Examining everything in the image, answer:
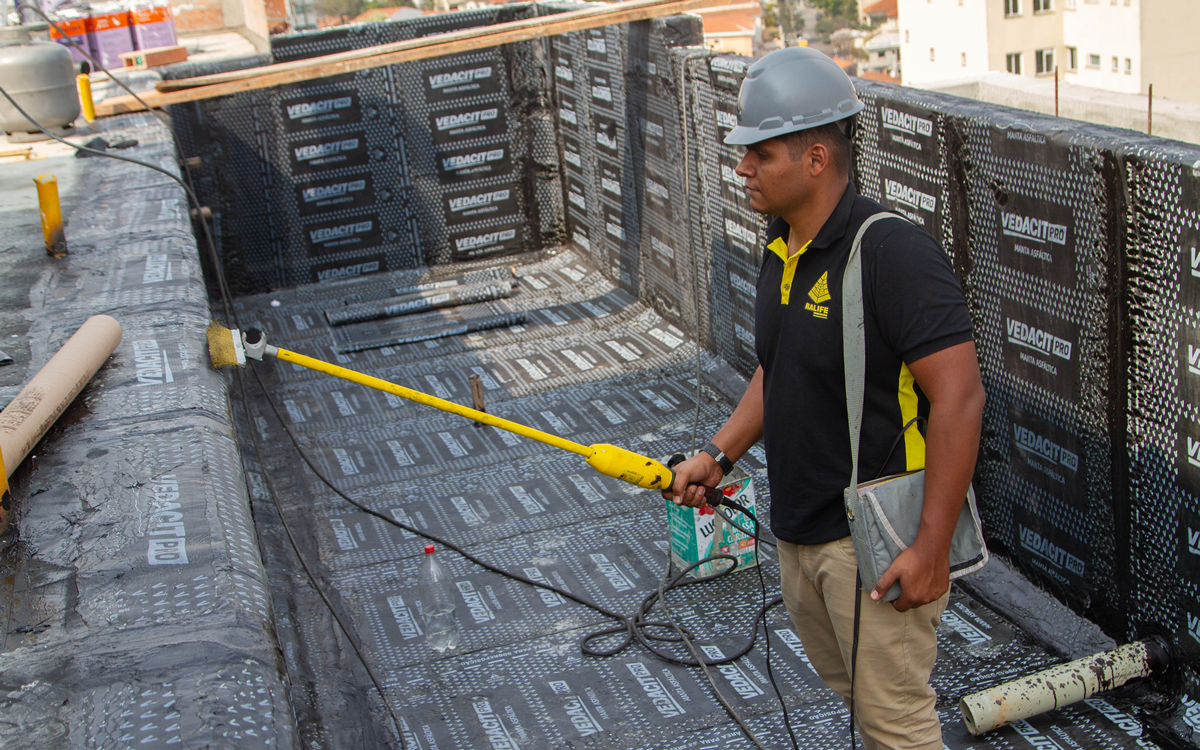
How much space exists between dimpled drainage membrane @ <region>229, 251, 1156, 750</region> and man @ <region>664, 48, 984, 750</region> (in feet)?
3.67

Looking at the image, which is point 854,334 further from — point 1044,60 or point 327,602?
point 1044,60

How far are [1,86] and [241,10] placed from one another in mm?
6336

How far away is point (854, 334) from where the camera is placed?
7.30 feet

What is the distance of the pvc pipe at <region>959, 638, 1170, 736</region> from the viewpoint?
3.23m

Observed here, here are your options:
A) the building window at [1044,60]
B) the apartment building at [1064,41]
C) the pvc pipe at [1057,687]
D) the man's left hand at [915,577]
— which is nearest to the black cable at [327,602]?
the pvc pipe at [1057,687]

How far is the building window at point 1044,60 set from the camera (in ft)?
132

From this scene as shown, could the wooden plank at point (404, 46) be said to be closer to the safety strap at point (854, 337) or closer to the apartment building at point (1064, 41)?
the safety strap at point (854, 337)

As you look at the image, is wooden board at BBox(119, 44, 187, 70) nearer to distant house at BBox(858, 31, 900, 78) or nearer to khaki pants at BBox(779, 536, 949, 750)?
khaki pants at BBox(779, 536, 949, 750)

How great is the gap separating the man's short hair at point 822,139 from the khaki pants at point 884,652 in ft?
2.94

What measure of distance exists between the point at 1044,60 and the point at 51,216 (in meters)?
42.2

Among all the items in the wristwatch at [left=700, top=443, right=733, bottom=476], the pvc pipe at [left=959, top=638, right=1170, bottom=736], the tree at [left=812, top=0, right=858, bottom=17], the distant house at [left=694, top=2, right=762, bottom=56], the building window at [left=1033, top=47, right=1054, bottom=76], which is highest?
the tree at [left=812, top=0, right=858, bottom=17]

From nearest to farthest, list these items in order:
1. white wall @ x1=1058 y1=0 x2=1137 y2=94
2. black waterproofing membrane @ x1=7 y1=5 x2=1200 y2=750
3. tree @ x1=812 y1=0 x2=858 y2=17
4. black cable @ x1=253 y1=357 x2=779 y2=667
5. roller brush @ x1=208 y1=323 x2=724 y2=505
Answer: black waterproofing membrane @ x1=7 y1=5 x2=1200 y2=750
roller brush @ x1=208 y1=323 x2=724 y2=505
black cable @ x1=253 y1=357 x2=779 y2=667
white wall @ x1=1058 y1=0 x2=1137 y2=94
tree @ x1=812 y1=0 x2=858 y2=17

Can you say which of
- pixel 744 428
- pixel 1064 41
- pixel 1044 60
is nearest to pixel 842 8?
pixel 1044 60

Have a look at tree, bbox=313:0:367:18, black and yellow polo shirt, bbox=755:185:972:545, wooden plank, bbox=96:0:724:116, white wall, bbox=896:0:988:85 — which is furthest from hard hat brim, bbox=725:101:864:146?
tree, bbox=313:0:367:18
